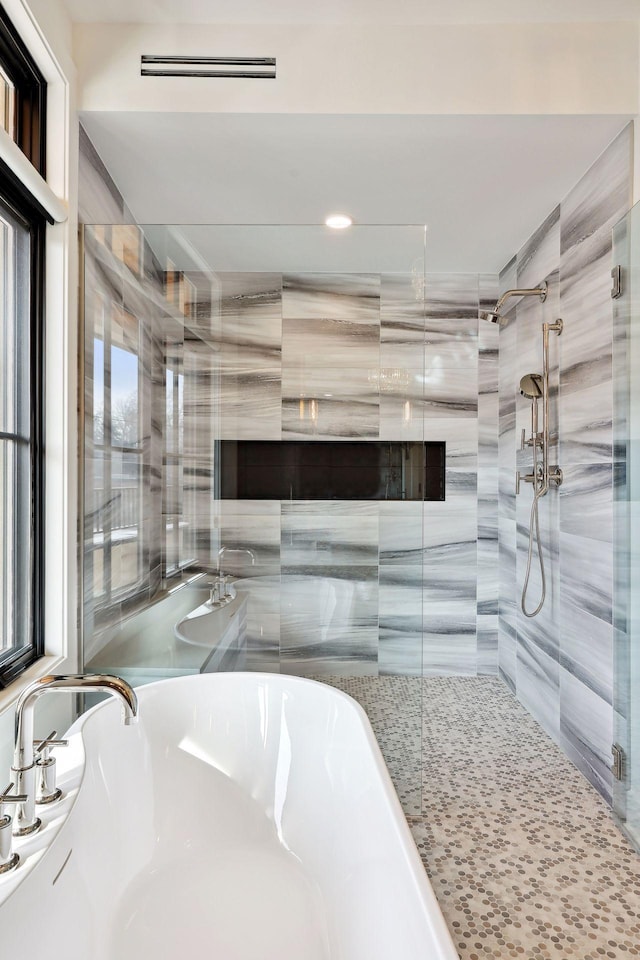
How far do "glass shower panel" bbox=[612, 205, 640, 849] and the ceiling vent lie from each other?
54.4 inches

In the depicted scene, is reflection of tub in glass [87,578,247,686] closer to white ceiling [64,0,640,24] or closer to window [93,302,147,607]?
window [93,302,147,607]

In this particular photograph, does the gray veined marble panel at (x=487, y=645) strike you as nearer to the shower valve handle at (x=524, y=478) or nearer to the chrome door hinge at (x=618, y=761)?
the shower valve handle at (x=524, y=478)

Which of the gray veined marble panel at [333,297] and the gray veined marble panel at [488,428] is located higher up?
the gray veined marble panel at [333,297]

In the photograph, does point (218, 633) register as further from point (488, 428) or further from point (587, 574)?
point (488, 428)

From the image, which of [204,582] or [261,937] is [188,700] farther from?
[261,937]

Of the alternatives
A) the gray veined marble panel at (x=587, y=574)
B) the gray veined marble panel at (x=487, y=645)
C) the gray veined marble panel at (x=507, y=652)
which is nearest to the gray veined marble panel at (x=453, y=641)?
the gray veined marble panel at (x=487, y=645)

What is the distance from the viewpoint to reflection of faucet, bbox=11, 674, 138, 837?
124 cm

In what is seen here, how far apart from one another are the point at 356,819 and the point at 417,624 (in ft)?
2.54

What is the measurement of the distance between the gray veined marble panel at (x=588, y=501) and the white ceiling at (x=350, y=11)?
1598 millimetres

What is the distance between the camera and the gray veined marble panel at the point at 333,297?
2.15m

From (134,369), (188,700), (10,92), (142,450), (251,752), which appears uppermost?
(10,92)

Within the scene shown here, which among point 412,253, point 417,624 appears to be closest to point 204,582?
point 417,624

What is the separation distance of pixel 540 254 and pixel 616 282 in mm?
1070

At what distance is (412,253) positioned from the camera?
219 cm
